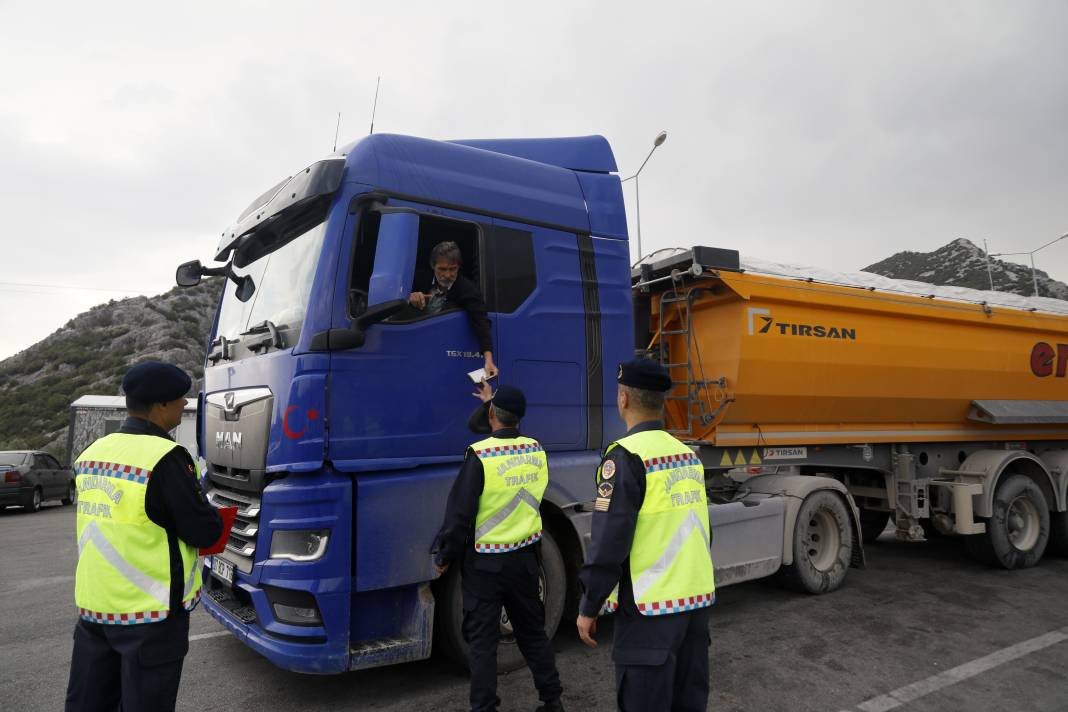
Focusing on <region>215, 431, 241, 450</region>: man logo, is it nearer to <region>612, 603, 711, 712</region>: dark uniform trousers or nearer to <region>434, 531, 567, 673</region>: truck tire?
<region>434, 531, 567, 673</region>: truck tire

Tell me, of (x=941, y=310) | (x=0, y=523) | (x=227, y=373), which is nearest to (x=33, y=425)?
(x=0, y=523)

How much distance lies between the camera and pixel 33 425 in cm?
3388

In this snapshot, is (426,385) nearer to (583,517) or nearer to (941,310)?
(583,517)

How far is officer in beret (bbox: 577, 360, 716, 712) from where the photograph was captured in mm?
2260

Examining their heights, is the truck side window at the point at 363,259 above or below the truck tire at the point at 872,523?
above

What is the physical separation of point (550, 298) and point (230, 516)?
7.50 ft

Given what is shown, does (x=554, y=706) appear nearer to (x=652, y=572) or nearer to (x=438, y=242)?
(x=652, y=572)

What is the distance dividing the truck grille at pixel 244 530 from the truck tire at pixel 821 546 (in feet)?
14.2

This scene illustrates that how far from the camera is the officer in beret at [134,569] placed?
89.0 inches

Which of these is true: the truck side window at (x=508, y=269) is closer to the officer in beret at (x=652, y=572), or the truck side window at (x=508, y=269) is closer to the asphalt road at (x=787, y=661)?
the officer in beret at (x=652, y=572)

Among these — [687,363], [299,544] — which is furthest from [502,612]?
[687,363]

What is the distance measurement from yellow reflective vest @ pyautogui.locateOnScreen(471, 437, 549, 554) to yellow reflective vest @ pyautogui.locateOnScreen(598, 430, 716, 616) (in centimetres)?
96

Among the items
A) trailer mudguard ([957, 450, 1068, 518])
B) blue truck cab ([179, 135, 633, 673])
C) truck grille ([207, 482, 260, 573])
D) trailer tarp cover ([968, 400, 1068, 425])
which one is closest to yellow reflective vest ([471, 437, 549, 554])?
blue truck cab ([179, 135, 633, 673])

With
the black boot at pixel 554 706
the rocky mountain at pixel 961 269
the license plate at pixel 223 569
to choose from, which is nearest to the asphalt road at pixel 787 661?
the black boot at pixel 554 706
